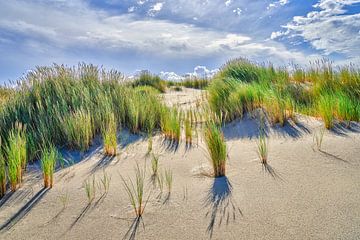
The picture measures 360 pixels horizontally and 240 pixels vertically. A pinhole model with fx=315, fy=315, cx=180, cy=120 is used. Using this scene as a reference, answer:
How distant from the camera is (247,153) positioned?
324cm

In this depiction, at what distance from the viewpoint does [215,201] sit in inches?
90.0

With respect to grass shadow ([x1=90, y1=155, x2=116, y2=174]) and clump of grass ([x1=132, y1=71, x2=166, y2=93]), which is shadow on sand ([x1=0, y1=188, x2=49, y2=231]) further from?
clump of grass ([x1=132, y1=71, x2=166, y2=93])

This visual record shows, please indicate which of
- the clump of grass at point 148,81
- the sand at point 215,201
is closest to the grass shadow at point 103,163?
the sand at point 215,201

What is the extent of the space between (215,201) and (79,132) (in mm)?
2151

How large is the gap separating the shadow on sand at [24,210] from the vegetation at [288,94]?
230 cm

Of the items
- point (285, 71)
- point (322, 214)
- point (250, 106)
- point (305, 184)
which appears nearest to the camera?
point (322, 214)

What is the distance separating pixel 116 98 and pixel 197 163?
2.34 metres

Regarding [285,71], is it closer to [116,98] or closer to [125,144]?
[116,98]

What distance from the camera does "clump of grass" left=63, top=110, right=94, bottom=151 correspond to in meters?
3.74

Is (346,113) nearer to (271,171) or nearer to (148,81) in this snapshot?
(271,171)

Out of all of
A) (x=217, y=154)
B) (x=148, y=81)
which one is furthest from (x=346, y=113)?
(x=148, y=81)

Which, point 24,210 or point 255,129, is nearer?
point 24,210

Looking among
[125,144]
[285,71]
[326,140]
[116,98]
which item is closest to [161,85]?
[285,71]

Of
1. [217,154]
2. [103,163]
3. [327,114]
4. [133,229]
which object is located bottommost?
[133,229]
